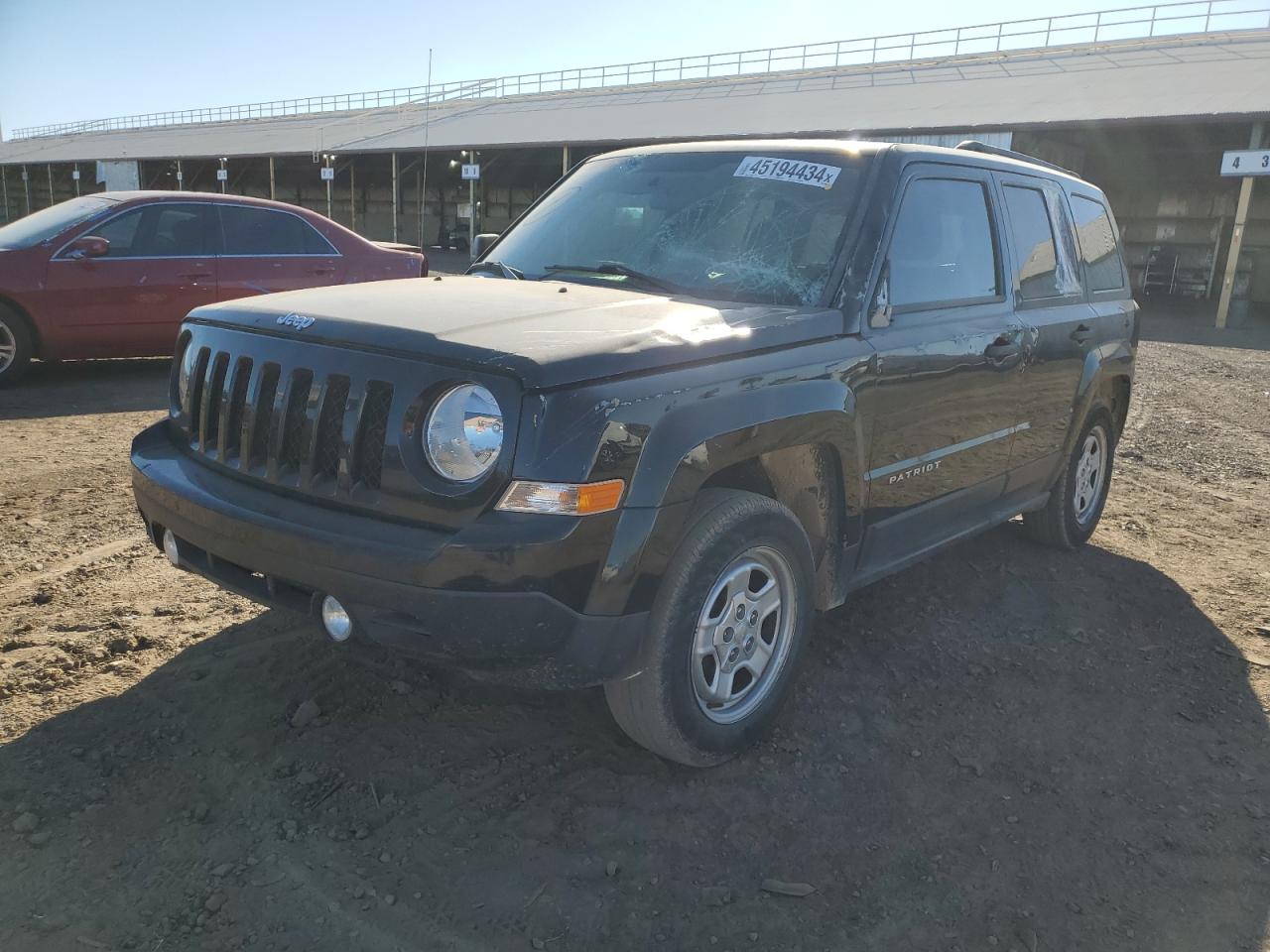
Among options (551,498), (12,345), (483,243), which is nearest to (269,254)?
(12,345)

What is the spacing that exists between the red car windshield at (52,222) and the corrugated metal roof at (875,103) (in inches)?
352

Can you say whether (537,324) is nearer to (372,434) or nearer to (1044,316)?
(372,434)

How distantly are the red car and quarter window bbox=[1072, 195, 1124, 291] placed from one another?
6.37 m

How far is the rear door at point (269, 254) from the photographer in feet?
28.5

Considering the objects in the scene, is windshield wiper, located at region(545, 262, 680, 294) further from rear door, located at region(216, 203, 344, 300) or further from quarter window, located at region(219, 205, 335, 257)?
quarter window, located at region(219, 205, 335, 257)

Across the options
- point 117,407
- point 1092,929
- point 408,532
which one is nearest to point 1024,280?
point 1092,929

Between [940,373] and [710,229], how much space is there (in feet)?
3.30

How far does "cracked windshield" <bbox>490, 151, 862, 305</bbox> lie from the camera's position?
3408mm

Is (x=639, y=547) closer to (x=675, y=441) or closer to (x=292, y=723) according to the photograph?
(x=675, y=441)

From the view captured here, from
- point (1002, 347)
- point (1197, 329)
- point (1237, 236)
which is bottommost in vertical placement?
point (1197, 329)

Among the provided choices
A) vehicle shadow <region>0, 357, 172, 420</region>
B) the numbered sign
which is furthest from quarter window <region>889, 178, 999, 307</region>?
the numbered sign

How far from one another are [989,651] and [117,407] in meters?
6.59

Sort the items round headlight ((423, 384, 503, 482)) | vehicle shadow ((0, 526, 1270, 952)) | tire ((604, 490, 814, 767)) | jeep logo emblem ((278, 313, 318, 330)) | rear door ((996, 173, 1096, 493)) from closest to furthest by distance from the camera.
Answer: vehicle shadow ((0, 526, 1270, 952)) → round headlight ((423, 384, 503, 482)) → tire ((604, 490, 814, 767)) → jeep logo emblem ((278, 313, 318, 330)) → rear door ((996, 173, 1096, 493))

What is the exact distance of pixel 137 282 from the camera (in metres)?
8.20
